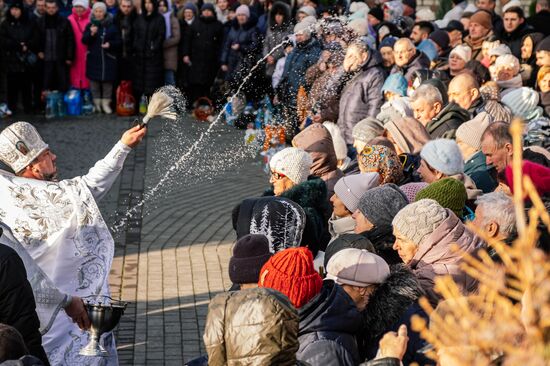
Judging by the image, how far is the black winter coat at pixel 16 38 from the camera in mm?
18562

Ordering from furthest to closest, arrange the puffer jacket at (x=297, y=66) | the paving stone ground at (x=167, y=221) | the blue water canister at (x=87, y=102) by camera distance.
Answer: the blue water canister at (x=87, y=102) → the puffer jacket at (x=297, y=66) → the paving stone ground at (x=167, y=221)

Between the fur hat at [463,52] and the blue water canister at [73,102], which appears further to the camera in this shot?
the blue water canister at [73,102]

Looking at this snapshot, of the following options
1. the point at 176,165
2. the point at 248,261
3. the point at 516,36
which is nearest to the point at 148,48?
the point at 176,165

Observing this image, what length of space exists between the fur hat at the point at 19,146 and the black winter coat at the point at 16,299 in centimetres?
137

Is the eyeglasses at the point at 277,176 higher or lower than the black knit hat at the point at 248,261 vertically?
lower

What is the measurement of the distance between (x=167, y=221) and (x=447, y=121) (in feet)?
12.4

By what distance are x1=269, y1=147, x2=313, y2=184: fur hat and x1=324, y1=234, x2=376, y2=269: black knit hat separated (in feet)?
4.64

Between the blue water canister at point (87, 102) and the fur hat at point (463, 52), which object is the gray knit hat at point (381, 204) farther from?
the blue water canister at point (87, 102)

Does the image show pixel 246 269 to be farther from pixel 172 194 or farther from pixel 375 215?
pixel 172 194

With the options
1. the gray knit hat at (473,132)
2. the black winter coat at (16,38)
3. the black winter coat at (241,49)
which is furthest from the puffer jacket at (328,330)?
the black winter coat at (16,38)

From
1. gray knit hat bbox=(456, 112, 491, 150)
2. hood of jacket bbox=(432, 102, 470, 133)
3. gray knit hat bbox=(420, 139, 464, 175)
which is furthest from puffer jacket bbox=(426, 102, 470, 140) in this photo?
gray knit hat bbox=(420, 139, 464, 175)

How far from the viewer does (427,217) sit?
554 centimetres

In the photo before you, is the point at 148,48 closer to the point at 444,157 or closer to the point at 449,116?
the point at 449,116

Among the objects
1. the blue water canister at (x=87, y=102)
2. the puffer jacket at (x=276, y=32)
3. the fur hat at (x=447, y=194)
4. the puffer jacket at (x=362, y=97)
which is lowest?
the blue water canister at (x=87, y=102)
